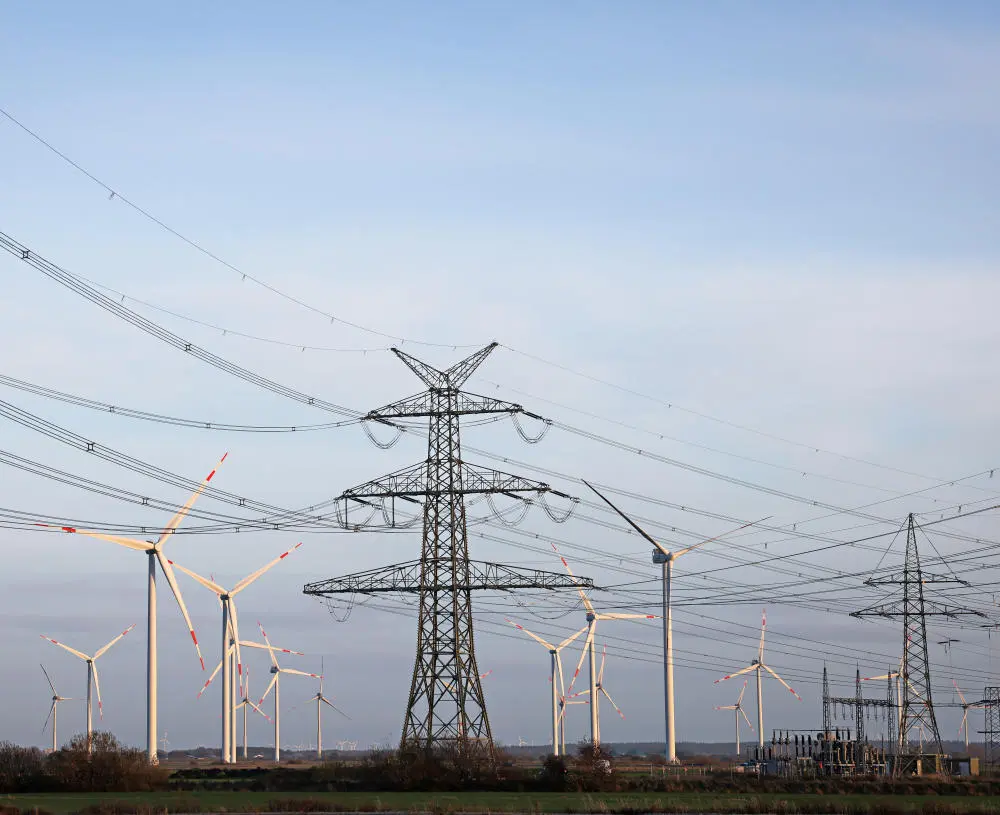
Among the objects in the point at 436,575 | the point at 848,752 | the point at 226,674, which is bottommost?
the point at 848,752

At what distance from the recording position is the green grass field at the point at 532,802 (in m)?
58.8

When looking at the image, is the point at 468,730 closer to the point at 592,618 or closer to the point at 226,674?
the point at 226,674

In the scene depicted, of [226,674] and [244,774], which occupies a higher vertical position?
[226,674]

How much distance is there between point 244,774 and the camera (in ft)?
311

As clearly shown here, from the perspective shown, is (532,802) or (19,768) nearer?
(532,802)

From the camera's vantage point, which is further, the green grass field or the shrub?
the shrub

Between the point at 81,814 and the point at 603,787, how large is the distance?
33.9 m

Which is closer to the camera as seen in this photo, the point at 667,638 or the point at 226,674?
the point at 667,638

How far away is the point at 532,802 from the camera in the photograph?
63.3m

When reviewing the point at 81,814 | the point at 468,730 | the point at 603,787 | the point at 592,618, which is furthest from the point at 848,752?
the point at 81,814

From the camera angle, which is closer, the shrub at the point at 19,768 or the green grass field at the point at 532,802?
the green grass field at the point at 532,802

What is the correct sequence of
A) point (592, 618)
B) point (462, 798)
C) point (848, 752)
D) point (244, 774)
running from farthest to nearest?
1. point (592, 618)
2. point (848, 752)
3. point (244, 774)
4. point (462, 798)

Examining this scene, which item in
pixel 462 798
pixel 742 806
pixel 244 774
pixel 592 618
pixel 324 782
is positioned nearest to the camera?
pixel 742 806

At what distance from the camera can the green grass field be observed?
58750mm
